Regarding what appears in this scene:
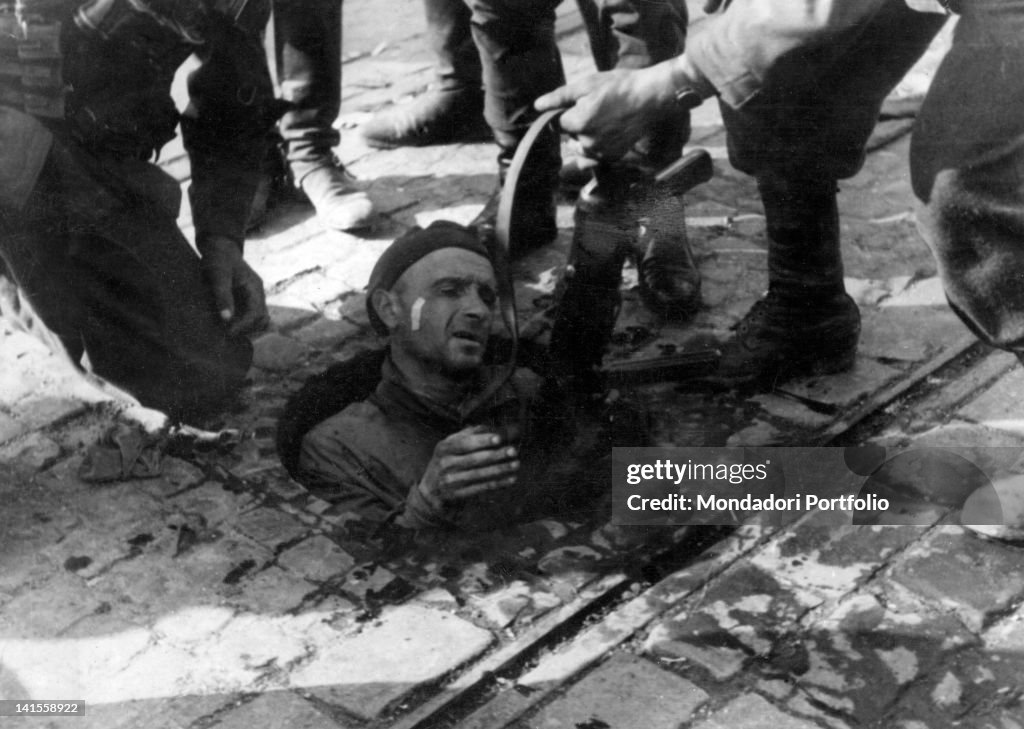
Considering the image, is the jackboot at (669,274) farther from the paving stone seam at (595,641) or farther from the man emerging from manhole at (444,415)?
the paving stone seam at (595,641)

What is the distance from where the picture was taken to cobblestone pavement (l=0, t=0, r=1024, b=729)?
10.9ft

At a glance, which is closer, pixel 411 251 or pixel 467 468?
pixel 467 468

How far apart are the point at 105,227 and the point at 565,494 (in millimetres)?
1736

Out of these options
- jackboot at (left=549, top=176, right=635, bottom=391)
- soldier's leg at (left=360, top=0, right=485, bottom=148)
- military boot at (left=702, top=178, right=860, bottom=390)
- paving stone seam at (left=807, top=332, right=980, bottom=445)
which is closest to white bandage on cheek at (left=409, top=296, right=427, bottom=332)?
jackboot at (left=549, top=176, right=635, bottom=391)

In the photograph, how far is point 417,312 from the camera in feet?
13.4

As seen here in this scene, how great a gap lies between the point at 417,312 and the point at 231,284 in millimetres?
897

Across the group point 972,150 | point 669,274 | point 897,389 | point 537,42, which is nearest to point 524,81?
point 537,42

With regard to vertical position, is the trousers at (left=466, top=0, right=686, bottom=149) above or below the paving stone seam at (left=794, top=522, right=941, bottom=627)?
above

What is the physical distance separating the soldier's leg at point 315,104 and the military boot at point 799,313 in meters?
1.81

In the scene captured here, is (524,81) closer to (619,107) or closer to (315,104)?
(315,104)

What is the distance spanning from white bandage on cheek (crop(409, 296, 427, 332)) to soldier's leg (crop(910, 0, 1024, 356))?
1.45 metres

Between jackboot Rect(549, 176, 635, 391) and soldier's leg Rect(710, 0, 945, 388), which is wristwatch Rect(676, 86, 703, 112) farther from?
jackboot Rect(549, 176, 635, 391)

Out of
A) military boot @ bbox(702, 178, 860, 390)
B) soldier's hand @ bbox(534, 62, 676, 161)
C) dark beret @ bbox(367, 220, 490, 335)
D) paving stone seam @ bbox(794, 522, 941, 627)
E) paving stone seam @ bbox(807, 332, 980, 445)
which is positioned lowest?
paving stone seam @ bbox(794, 522, 941, 627)

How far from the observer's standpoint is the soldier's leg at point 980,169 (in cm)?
330
